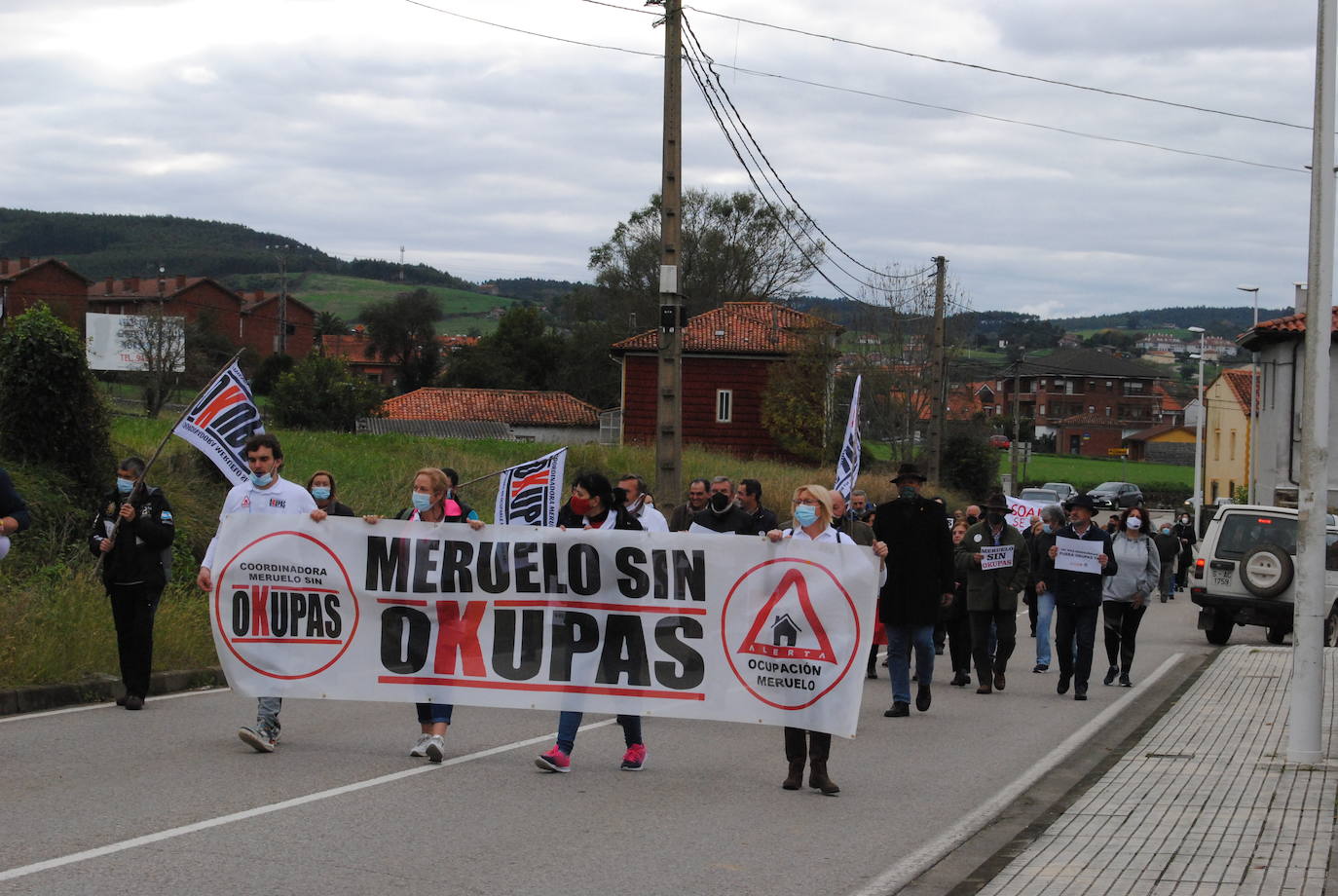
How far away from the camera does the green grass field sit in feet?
547

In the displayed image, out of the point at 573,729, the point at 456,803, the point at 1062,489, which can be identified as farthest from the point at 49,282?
the point at 456,803

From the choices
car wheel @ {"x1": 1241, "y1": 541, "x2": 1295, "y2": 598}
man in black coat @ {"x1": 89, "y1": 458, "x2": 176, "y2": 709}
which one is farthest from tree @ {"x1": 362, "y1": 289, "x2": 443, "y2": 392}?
man in black coat @ {"x1": 89, "y1": 458, "x2": 176, "y2": 709}

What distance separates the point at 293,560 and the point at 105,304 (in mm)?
133519

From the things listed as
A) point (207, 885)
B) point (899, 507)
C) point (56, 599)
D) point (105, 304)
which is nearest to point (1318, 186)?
point (899, 507)

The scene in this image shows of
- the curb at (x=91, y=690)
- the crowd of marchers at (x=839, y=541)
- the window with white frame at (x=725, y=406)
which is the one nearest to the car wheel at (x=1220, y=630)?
the crowd of marchers at (x=839, y=541)

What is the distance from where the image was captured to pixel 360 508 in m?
27.0

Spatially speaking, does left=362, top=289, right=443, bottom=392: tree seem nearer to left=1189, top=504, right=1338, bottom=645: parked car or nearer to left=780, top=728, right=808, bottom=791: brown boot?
left=1189, top=504, right=1338, bottom=645: parked car

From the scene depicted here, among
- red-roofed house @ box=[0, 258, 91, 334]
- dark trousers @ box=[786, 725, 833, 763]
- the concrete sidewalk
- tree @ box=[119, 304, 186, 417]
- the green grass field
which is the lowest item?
the concrete sidewalk

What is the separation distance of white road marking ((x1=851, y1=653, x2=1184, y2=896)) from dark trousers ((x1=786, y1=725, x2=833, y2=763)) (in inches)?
38.4

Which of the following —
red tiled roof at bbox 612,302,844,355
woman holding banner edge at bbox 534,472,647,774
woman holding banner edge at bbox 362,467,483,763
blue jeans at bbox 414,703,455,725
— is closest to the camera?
woman holding banner edge at bbox 534,472,647,774

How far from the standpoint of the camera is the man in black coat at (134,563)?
37.3 feet

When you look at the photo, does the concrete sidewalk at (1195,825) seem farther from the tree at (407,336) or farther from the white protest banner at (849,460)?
the tree at (407,336)

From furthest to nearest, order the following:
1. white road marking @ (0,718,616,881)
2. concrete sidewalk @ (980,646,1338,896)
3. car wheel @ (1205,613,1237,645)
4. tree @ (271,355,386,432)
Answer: tree @ (271,355,386,432), car wheel @ (1205,613,1237,645), concrete sidewalk @ (980,646,1338,896), white road marking @ (0,718,616,881)

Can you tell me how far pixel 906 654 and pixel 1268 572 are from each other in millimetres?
10729
